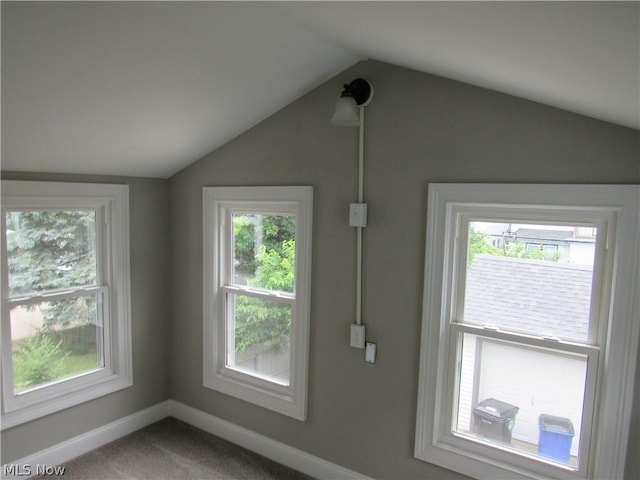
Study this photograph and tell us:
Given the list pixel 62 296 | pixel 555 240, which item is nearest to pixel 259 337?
pixel 62 296

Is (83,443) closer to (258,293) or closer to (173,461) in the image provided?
(173,461)

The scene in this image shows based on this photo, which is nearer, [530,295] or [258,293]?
[530,295]

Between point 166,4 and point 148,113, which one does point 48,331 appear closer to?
point 148,113

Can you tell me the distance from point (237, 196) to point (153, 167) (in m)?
0.61

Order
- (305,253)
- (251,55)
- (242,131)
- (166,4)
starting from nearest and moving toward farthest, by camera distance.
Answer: (166,4) → (251,55) → (305,253) → (242,131)

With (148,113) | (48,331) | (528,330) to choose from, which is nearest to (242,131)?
(148,113)

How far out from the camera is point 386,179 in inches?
84.7

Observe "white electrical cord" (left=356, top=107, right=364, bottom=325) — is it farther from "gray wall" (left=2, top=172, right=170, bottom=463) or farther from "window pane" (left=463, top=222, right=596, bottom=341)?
"gray wall" (left=2, top=172, right=170, bottom=463)

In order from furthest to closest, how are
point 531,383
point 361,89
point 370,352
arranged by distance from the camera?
point 370,352 < point 361,89 < point 531,383

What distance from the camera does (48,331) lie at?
2.54 meters

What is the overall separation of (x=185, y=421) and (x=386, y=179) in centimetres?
229

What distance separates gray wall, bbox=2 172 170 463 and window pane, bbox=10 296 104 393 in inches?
9.0

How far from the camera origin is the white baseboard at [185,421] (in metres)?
2.41

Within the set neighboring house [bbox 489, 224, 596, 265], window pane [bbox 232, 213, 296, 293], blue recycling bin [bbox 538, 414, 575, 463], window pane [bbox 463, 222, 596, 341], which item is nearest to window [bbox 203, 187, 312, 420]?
window pane [bbox 232, 213, 296, 293]
